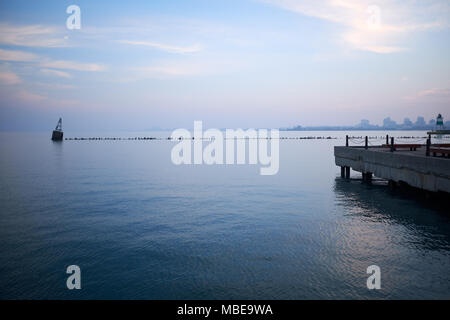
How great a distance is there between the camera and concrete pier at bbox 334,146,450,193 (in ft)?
63.0

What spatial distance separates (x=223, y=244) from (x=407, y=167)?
15332mm

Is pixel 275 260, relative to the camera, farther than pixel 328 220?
No

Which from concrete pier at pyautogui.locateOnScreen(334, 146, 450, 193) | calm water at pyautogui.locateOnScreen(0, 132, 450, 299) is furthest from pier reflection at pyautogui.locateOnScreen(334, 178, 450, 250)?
concrete pier at pyautogui.locateOnScreen(334, 146, 450, 193)

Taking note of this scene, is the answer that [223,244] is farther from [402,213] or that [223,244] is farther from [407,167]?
[407,167]

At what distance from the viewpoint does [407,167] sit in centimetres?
2320

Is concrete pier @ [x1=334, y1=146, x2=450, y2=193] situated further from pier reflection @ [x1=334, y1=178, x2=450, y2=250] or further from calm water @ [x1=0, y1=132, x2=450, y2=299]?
calm water @ [x1=0, y1=132, x2=450, y2=299]

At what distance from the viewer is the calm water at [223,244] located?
11.6 m

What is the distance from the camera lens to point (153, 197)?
2842cm

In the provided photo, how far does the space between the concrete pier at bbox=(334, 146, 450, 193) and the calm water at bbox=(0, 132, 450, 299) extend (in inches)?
79.2

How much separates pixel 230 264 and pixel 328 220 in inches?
373

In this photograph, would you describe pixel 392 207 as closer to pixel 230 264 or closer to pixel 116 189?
pixel 230 264

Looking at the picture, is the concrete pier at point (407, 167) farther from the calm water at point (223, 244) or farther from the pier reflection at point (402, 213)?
the calm water at point (223, 244)
